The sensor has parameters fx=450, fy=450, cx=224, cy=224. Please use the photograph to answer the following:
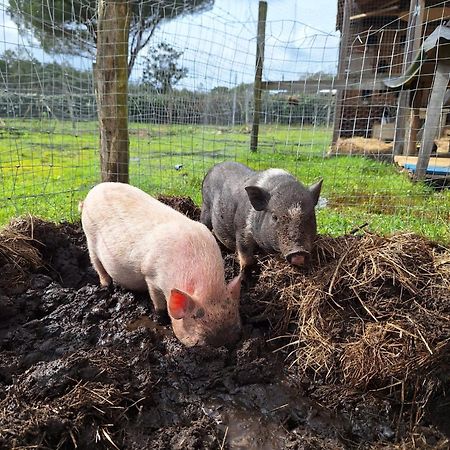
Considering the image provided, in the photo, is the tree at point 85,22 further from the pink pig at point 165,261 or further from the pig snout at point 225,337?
the pig snout at point 225,337

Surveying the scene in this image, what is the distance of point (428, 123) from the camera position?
6406 mm

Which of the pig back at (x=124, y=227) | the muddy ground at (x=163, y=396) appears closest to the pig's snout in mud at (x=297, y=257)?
the muddy ground at (x=163, y=396)

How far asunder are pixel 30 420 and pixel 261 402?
124 cm

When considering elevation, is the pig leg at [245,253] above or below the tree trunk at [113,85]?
below

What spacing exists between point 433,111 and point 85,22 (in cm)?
491

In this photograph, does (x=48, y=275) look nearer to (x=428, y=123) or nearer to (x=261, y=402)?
(x=261, y=402)

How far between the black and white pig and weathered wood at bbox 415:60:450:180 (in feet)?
10.6

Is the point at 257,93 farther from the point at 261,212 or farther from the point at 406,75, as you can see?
the point at 261,212

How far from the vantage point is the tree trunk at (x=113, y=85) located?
5055mm

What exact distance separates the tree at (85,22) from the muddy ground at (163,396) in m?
3.64

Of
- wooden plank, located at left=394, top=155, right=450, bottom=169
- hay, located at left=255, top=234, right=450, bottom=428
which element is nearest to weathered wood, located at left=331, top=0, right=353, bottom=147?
wooden plank, located at left=394, top=155, right=450, bottom=169

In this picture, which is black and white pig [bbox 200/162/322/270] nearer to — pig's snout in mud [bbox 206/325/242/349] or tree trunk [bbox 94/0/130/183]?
pig's snout in mud [bbox 206/325/242/349]

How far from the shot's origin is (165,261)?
3223mm

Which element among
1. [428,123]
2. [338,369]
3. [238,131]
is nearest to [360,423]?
[338,369]
